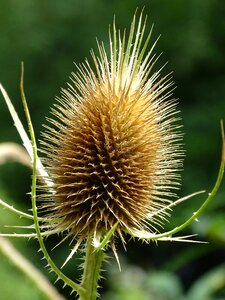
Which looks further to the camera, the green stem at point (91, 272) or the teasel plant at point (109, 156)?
the teasel plant at point (109, 156)

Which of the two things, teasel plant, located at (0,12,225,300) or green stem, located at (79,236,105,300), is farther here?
teasel plant, located at (0,12,225,300)

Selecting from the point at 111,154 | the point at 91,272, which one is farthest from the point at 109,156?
the point at 91,272

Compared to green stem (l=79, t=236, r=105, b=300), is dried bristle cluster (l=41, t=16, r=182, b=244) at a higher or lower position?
higher

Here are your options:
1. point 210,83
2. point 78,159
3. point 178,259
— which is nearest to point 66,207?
point 78,159

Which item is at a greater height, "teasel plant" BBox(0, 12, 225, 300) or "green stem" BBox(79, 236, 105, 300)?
"teasel plant" BBox(0, 12, 225, 300)

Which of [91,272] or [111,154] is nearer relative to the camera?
[91,272]

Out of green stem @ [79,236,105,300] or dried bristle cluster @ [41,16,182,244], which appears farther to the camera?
dried bristle cluster @ [41,16,182,244]

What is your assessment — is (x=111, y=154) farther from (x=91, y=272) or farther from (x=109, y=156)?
(x=91, y=272)

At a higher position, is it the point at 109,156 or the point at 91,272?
the point at 109,156
